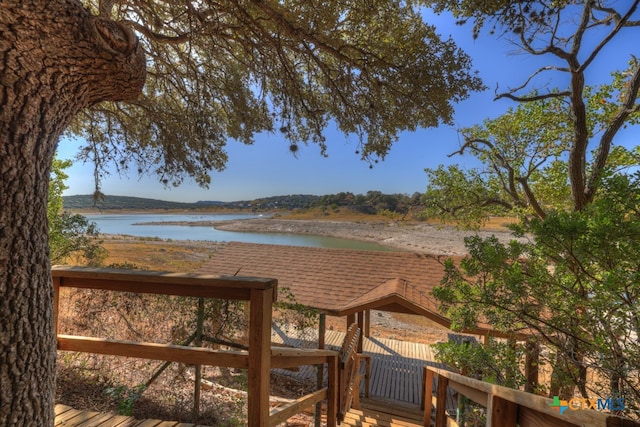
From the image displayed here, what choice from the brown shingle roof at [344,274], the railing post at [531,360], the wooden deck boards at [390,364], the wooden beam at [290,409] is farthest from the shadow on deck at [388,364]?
the wooden beam at [290,409]

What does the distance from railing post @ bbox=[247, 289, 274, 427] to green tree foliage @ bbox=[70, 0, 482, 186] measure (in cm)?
289

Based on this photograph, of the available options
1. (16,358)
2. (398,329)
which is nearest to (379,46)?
(16,358)

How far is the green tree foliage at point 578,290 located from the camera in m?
2.10

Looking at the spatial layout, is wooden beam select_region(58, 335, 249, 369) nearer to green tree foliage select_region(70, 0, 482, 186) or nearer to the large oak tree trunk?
the large oak tree trunk

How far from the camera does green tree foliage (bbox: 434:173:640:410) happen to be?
210 cm

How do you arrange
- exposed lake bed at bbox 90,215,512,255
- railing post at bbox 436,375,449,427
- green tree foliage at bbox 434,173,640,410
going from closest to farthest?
green tree foliage at bbox 434,173,640,410 < railing post at bbox 436,375,449,427 < exposed lake bed at bbox 90,215,512,255

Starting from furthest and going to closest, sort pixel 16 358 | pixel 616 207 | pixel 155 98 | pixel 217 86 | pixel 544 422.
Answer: pixel 155 98 → pixel 217 86 → pixel 616 207 → pixel 16 358 → pixel 544 422

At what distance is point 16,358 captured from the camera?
1.21 metres

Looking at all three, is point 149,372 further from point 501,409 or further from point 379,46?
point 379,46

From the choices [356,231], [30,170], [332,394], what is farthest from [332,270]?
[356,231]

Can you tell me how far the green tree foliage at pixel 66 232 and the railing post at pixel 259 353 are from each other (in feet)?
18.6

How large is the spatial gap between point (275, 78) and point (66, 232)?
513 cm

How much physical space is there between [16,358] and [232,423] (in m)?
1.58

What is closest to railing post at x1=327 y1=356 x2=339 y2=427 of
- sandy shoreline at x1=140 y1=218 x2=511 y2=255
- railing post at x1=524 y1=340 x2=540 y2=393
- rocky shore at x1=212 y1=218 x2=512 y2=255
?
railing post at x1=524 y1=340 x2=540 y2=393
